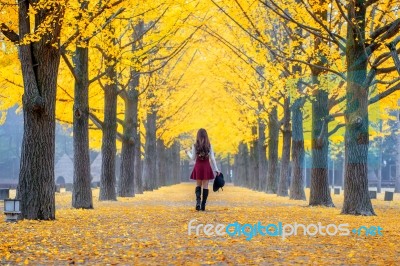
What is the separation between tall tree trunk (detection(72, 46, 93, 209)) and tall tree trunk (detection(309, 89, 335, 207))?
706 cm

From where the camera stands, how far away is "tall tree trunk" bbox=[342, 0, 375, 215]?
49.0ft

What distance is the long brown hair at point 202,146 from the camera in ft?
45.7

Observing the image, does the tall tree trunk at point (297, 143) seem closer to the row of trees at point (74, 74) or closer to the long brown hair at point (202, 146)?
the row of trees at point (74, 74)

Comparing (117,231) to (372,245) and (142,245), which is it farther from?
(372,245)

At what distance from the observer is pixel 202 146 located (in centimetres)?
1394

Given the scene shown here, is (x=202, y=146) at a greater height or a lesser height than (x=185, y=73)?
lesser

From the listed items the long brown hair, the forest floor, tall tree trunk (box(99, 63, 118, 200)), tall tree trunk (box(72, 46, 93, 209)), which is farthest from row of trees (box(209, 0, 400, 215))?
tall tree trunk (box(99, 63, 118, 200))

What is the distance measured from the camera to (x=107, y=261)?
7.23 m

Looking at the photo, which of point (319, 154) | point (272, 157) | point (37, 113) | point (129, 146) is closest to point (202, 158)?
point (37, 113)

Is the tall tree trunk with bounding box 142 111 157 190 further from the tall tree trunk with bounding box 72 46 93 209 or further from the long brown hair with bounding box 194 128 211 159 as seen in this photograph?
the long brown hair with bounding box 194 128 211 159

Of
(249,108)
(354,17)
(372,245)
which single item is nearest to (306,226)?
(372,245)

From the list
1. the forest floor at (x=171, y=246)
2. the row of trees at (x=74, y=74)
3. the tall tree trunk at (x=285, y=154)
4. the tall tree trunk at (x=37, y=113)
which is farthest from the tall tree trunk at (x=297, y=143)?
the tall tree trunk at (x=37, y=113)

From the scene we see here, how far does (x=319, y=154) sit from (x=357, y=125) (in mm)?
4528

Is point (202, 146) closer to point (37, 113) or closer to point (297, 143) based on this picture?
point (37, 113)
